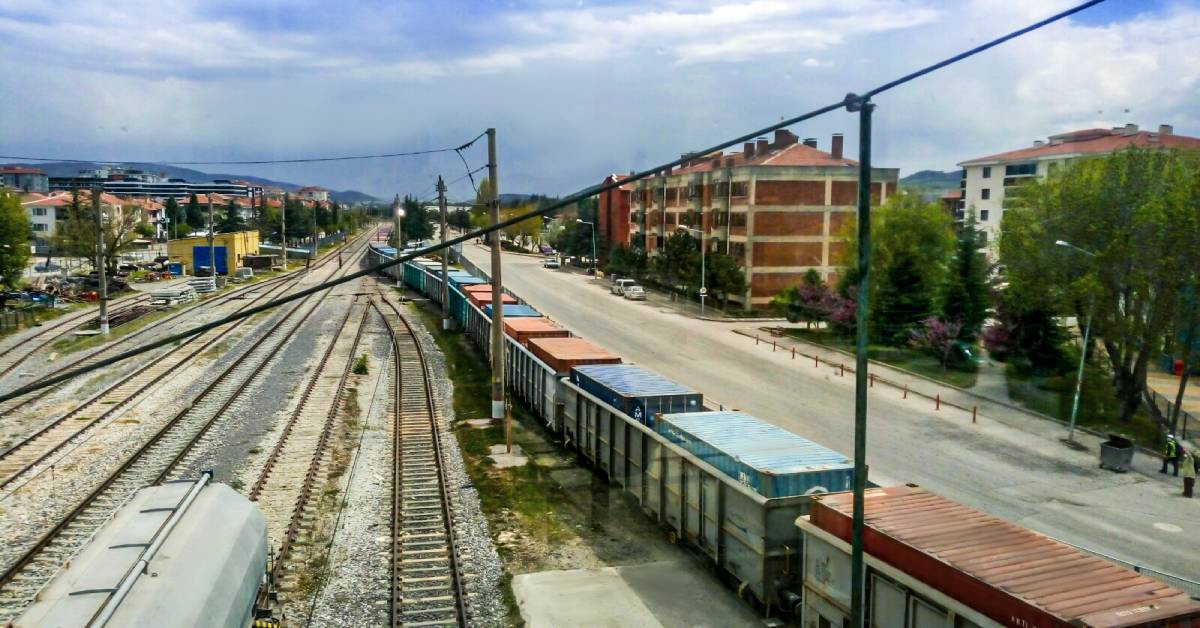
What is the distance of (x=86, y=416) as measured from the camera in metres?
24.8

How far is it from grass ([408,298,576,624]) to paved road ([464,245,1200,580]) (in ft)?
26.2

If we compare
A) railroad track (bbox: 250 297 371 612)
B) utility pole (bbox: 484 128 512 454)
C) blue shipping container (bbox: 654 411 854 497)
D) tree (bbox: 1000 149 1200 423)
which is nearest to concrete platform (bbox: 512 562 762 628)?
blue shipping container (bbox: 654 411 854 497)

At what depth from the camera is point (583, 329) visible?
46.4m

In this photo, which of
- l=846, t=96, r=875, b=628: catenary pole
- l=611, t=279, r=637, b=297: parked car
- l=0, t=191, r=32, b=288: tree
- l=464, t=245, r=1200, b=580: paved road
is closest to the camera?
l=846, t=96, r=875, b=628: catenary pole

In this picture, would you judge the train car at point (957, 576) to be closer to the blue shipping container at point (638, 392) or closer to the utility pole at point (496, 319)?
the blue shipping container at point (638, 392)

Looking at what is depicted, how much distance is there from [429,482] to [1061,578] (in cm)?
1349

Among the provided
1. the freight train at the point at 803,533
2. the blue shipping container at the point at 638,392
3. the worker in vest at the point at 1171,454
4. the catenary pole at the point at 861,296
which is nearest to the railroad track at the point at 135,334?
the blue shipping container at the point at 638,392

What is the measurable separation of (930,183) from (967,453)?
49.3 ft

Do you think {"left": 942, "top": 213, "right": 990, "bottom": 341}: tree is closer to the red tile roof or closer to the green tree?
the red tile roof

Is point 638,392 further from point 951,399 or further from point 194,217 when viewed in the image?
point 194,217

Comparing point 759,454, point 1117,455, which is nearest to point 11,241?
point 759,454

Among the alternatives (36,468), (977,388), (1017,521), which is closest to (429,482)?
(36,468)

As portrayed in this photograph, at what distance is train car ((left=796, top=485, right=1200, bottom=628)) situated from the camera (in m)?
8.11

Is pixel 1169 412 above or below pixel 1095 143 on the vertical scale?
below
